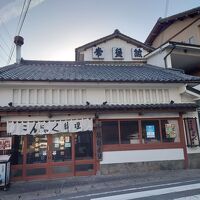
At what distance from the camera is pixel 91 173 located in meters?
11.1

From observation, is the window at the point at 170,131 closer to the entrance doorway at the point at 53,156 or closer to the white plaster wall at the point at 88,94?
the white plaster wall at the point at 88,94

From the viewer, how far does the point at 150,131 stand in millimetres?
12117

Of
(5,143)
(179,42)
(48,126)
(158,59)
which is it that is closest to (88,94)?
(48,126)

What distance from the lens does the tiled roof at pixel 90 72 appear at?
11.8 m

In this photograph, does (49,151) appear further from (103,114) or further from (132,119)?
(132,119)

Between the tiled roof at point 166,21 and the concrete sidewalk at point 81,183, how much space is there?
14318mm

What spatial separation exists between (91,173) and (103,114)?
326 centimetres

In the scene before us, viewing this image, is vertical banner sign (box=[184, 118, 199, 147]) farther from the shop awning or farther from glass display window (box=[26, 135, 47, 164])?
glass display window (box=[26, 135, 47, 164])

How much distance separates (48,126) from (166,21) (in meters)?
17.2

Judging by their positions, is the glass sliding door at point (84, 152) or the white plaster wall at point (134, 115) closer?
the glass sliding door at point (84, 152)

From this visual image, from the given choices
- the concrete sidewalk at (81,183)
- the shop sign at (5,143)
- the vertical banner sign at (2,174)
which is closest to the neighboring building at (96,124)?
the shop sign at (5,143)

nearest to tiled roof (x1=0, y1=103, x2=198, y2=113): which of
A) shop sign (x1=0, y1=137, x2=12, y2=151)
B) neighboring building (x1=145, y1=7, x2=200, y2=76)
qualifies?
shop sign (x1=0, y1=137, x2=12, y2=151)

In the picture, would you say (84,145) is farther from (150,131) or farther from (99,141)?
(150,131)

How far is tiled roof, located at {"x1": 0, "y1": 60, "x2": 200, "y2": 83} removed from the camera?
11844mm
